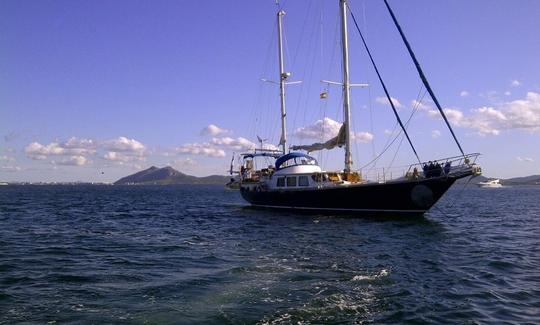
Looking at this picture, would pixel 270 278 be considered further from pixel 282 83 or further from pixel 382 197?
pixel 282 83

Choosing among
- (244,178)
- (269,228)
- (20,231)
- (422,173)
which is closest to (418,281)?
(269,228)

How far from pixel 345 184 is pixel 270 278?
2330 cm

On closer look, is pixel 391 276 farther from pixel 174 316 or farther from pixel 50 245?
pixel 50 245

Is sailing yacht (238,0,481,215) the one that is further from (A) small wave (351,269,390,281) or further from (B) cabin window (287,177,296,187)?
(A) small wave (351,269,390,281)

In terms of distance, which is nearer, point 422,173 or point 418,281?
point 418,281

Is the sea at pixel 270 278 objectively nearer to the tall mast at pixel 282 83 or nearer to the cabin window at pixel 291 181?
the cabin window at pixel 291 181

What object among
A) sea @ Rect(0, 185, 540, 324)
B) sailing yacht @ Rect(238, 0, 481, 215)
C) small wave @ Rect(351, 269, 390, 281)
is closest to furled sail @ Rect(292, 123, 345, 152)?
sailing yacht @ Rect(238, 0, 481, 215)

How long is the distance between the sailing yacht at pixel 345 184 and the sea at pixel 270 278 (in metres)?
6.74

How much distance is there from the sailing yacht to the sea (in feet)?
22.1

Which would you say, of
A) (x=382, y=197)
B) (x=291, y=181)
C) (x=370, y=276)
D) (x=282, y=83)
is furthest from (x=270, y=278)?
(x=282, y=83)

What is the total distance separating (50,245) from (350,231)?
15872 mm

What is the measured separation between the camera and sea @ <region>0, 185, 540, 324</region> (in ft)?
35.4

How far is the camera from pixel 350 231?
88.7ft

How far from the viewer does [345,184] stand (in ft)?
121
